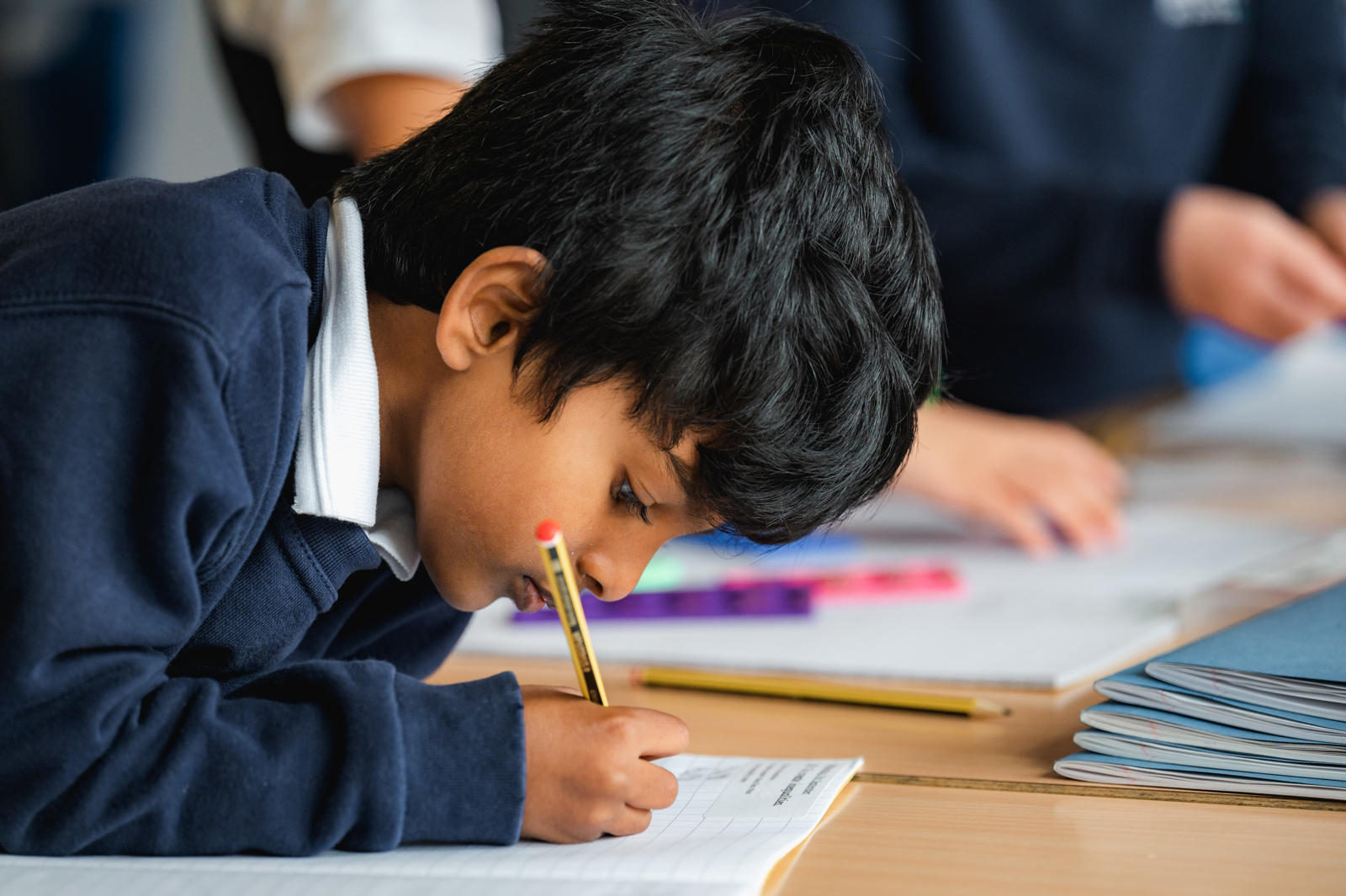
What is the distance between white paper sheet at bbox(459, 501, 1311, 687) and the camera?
73 centimetres

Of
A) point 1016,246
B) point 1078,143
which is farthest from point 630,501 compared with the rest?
point 1078,143

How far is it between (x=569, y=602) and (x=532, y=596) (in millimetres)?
98

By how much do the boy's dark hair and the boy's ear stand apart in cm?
1

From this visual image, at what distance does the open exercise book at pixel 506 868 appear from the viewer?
0.44 m

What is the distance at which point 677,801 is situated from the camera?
0.54 metres

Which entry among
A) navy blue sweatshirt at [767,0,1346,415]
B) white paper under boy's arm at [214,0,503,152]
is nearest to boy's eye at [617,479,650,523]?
white paper under boy's arm at [214,0,503,152]

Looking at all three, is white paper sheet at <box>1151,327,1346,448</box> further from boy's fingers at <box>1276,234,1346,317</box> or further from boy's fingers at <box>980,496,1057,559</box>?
boy's fingers at <box>980,496,1057,559</box>

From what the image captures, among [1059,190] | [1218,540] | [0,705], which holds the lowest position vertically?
[1218,540]

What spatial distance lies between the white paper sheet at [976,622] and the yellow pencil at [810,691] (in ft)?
0.11

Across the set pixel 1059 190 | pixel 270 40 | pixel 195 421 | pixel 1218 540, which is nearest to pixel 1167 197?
pixel 1059 190

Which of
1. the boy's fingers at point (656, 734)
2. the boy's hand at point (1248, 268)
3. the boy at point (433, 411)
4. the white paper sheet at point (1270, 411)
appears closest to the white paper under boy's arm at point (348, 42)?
the boy at point (433, 411)

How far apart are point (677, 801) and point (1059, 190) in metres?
0.86

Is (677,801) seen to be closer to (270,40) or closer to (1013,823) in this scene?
(1013,823)

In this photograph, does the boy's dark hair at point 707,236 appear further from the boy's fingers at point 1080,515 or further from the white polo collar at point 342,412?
the boy's fingers at point 1080,515
